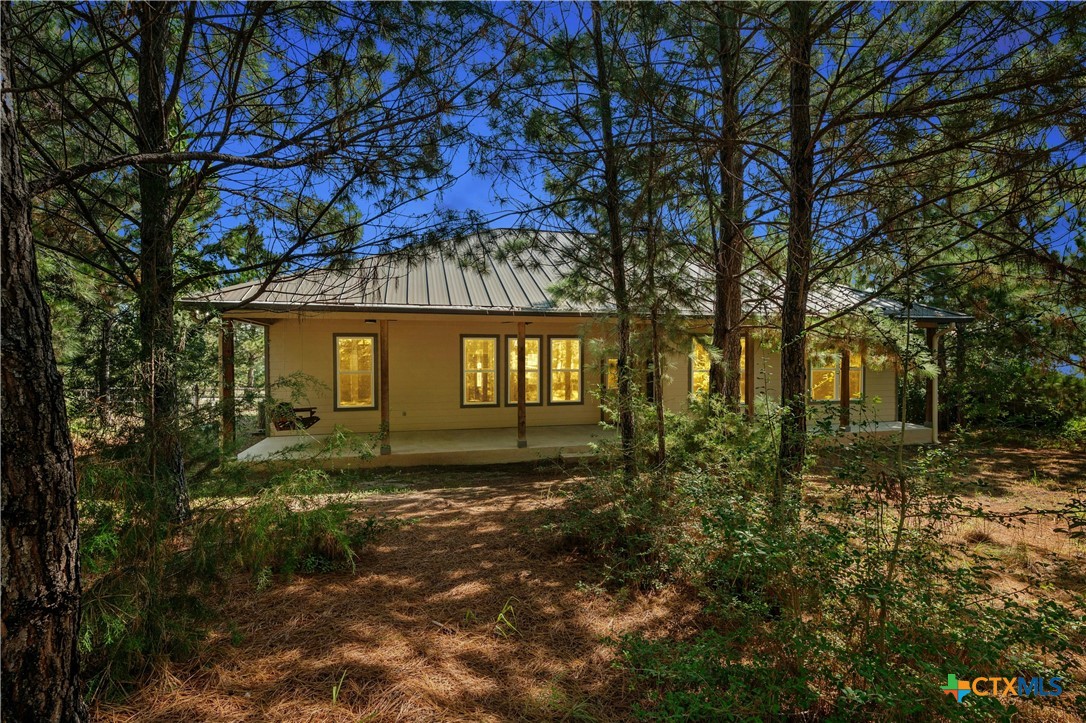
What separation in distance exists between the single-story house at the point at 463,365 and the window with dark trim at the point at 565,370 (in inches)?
1.0

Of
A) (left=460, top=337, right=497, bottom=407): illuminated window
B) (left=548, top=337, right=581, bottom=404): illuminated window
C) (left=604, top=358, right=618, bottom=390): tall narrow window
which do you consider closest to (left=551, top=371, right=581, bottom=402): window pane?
(left=548, top=337, right=581, bottom=404): illuminated window

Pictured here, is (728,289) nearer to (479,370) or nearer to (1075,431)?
(479,370)

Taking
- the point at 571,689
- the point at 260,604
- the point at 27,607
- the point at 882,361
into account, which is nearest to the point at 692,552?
the point at 571,689

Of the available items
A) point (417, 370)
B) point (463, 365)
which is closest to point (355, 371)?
point (417, 370)

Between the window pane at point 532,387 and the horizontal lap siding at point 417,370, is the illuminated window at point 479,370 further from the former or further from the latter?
the window pane at point 532,387

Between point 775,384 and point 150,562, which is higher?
point 775,384

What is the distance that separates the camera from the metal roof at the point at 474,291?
5449 mm

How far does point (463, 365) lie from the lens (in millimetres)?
10922

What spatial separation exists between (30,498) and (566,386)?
33.7 ft

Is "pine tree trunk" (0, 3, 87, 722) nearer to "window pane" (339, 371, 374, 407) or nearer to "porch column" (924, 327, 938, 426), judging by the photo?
"window pane" (339, 371, 374, 407)

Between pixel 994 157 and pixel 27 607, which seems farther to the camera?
pixel 994 157

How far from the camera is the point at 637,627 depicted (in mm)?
3115

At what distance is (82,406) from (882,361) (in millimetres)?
8782

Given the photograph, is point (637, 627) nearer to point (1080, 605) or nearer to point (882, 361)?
point (1080, 605)
